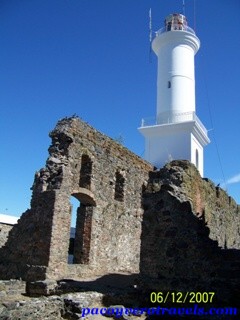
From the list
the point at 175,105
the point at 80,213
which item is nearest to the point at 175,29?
the point at 175,105

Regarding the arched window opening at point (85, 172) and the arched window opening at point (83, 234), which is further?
the arched window opening at point (85, 172)

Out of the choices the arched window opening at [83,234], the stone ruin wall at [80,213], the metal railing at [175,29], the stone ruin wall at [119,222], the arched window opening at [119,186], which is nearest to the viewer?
the stone ruin wall at [119,222]

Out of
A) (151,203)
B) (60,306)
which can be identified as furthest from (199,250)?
(60,306)

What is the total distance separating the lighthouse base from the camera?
22602mm

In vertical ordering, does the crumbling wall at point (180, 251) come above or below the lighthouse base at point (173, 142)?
below

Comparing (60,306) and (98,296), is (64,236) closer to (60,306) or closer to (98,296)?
(98,296)

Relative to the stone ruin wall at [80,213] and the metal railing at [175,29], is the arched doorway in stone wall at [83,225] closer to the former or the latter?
the stone ruin wall at [80,213]

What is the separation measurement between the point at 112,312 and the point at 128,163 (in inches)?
343

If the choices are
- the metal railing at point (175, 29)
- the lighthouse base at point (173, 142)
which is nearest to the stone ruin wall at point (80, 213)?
the lighthouse base at point (173, 142)

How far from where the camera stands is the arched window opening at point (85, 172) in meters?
13.2

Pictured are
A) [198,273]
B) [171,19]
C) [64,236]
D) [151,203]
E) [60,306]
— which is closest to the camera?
[60,306]

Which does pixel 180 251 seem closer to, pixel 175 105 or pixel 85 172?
pixel 85 172

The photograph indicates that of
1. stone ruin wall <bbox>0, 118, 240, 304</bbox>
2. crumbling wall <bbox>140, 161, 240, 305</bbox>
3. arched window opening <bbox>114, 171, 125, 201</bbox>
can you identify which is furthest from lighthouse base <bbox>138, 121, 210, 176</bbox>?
crumbling wall <bbox>140, 161, 240, 305</bbox>

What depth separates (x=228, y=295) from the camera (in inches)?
308
